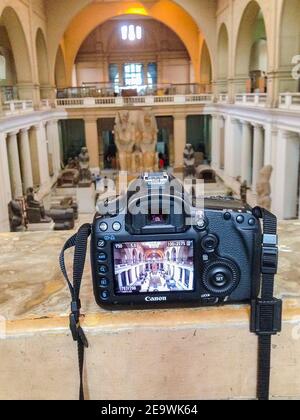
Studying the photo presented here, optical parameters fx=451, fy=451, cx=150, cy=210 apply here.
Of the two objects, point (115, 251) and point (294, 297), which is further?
point (294, 297)

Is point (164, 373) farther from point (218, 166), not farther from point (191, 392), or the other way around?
point (218, 166)

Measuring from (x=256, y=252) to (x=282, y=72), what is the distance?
13947 mm

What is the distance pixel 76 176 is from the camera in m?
23.7

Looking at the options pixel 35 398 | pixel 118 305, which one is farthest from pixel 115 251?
pixel 35 398

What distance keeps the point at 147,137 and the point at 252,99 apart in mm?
4521

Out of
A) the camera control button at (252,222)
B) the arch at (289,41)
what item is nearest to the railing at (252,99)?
the arch at (289,41)

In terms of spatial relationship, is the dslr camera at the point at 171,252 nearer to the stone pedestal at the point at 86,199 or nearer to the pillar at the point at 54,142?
the stone pedestal at the point at 86,199

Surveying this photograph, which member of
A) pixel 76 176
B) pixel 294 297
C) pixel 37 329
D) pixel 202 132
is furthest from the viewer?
pixel 202 132

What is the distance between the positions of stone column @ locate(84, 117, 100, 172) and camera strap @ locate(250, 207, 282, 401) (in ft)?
81.6

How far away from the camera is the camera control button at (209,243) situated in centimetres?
198

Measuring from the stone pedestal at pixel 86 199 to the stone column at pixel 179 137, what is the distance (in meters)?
7.09

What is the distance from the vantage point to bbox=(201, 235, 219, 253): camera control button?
1984 mm

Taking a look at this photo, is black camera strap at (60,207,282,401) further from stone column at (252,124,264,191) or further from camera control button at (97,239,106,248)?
stone column at (252,124,264,191)

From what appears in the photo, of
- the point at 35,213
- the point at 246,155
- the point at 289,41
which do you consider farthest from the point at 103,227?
the point at 246,155
